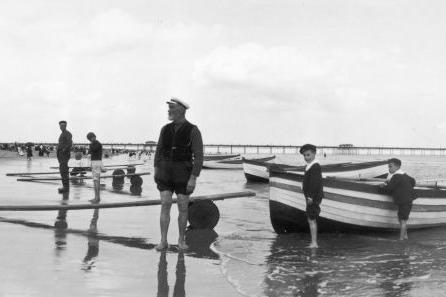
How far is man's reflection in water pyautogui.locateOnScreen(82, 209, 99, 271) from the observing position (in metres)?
6.79

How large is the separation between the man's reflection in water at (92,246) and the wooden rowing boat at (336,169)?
6162 millimetres

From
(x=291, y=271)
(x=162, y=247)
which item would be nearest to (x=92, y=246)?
(x=162, y=247)

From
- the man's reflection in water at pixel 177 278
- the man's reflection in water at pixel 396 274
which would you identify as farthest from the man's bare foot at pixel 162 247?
the man's reflection in water at pixel 396 274

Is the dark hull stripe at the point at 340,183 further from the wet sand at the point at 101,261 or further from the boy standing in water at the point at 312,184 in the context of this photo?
the wet sand at the point at 101,261

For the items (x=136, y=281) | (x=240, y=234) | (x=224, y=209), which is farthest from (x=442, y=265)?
(x=224, y=209)

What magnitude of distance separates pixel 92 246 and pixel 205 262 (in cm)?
186

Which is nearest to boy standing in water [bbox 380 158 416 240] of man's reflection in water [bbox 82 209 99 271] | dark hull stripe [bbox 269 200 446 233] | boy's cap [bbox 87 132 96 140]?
dark hull stripe [bbox 269 200 446 233]

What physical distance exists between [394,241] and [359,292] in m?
4.74

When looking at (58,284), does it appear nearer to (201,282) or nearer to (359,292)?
(201,282)

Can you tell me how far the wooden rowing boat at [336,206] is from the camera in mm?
10562

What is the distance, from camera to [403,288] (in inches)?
254

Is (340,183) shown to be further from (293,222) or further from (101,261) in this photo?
(101,261)

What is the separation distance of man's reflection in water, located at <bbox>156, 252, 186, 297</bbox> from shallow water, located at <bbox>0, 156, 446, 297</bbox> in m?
0.01

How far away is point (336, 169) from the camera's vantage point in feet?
66.0
